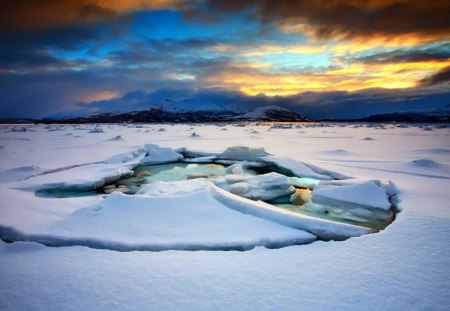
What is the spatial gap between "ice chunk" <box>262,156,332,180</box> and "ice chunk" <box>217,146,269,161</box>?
3.70 ft

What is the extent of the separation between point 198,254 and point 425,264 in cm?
197

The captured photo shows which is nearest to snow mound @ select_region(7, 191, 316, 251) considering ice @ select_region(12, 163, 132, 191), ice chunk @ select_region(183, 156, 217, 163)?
ice @ select_region(12, 163, 132, 191)

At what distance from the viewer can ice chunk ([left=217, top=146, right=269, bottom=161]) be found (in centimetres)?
906

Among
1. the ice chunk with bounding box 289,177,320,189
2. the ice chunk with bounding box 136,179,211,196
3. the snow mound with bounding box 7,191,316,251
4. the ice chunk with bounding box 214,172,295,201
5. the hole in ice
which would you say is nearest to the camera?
the snow mound with bounding box 7,191,316,251

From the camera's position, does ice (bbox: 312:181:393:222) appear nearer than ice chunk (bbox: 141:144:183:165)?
Yes

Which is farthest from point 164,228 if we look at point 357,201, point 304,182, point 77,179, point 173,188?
point 304,182

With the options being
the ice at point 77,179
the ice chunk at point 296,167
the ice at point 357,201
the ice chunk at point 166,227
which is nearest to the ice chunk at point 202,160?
the ice chunk at point 296,167

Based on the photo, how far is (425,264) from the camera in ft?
7.29

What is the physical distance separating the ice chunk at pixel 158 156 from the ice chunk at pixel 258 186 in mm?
4138

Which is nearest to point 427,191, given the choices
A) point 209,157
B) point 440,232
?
point 440,232

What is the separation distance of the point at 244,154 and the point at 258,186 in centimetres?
400

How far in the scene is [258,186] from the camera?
17.4 feet

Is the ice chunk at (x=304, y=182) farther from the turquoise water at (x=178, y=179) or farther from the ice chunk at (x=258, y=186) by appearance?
the ice chunk at (x=258, y=186)

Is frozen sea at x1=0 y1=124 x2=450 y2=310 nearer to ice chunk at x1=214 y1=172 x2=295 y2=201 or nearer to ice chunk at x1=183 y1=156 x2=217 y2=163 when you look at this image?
ice chunk at x1=214 y1=172 x2=295 y2=201
